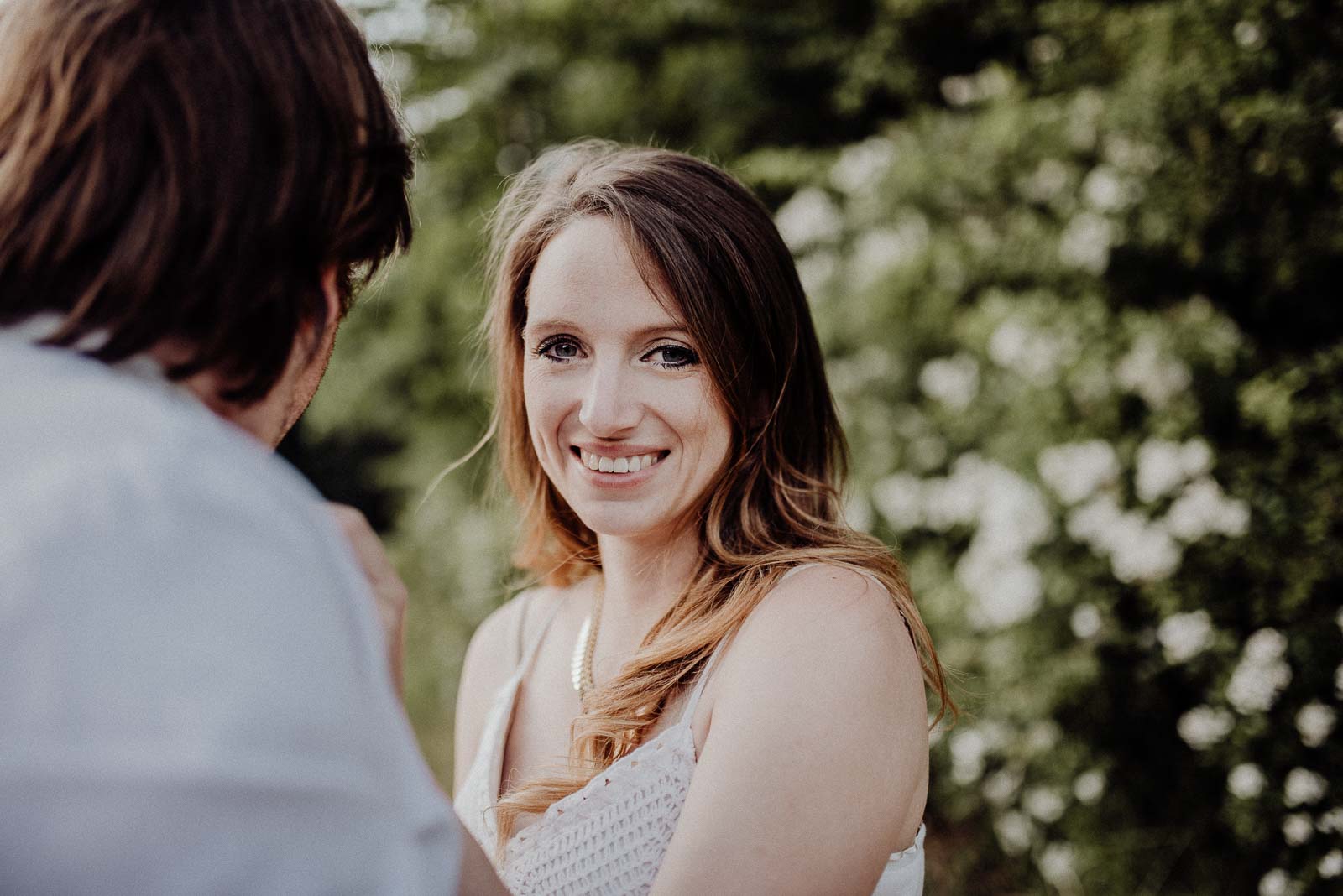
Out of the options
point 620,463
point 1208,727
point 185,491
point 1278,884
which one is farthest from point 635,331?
point 1278,884

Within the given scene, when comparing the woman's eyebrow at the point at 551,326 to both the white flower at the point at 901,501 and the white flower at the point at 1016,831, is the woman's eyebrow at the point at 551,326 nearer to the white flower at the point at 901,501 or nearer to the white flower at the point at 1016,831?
the white flower at the point at 901,501

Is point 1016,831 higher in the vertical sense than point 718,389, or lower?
lower

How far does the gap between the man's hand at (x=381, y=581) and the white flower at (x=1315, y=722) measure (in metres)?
2.73

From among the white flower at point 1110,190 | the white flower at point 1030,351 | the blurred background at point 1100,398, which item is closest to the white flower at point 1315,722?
the blurred background at point 1100,398

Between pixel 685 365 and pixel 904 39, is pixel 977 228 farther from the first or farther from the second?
pixel 685 365

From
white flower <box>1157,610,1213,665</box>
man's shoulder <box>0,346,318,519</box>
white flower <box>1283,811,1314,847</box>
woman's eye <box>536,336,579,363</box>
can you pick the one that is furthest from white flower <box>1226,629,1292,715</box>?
man's shoulder <box>0,346,318,519</box>

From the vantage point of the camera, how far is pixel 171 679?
2.55ft

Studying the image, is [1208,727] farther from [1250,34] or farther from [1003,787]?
[1250,34]

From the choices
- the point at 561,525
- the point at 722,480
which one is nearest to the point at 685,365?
the point at 722,480

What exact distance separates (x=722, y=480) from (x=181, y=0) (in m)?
1.23

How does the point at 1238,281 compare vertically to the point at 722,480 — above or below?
below

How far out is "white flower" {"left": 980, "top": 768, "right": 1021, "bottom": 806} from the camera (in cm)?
346

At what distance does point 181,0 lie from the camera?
1.01 metres

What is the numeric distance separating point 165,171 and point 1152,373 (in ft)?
9.69
